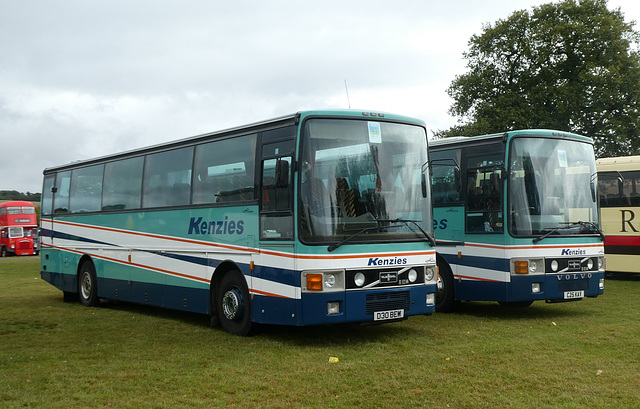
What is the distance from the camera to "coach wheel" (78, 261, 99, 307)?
16281 millimetres

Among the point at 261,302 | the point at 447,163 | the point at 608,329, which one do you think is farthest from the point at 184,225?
the point at 608,329

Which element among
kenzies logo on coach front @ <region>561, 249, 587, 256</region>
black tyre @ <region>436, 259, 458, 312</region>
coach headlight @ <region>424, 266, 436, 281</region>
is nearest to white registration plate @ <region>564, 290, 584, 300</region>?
kenzies logo on coach front @ <region>561, 249, 587, 256</region>

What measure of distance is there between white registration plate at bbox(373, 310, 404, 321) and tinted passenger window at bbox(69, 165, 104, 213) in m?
8.29

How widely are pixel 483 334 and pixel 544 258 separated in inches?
96.1

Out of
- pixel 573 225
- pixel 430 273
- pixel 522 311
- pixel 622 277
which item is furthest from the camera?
pixel 622 277

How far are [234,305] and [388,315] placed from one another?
8.30 feet

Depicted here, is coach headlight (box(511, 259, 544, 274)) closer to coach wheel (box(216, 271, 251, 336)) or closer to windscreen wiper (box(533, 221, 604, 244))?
windscreen wiper (box(533, 221, 604, 244))

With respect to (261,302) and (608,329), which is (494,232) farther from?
(261,302)

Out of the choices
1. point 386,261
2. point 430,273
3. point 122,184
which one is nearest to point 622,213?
point 430,273

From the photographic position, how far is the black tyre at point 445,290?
13.8 meters

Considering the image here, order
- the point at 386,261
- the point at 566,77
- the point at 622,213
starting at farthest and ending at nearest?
the point at 566,77 < the point at 622,213 < the point at 386,261

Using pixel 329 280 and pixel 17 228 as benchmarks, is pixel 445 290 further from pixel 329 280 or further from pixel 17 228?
pixel 17 228

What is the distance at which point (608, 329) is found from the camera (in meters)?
11.2

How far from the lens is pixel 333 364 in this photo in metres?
8.73
